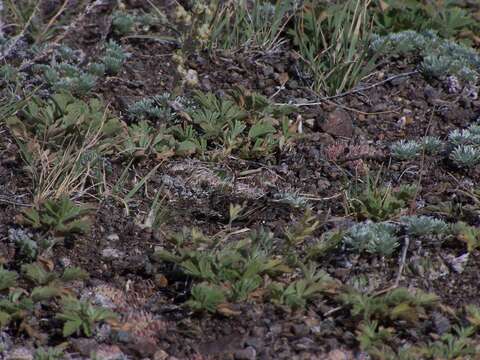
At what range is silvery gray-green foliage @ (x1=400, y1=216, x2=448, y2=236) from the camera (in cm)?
438

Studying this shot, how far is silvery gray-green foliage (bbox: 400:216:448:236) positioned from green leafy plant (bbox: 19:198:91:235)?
1526 mm

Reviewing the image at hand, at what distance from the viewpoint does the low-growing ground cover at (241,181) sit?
3.95 metres

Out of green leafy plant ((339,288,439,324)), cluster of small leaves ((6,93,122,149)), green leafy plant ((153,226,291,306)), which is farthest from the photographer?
cluster of small leaves ((6,93,122,149))

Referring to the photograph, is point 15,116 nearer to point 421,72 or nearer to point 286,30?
point 286,30

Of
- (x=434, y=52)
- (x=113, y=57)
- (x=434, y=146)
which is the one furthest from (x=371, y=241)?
(x=113, y=57)

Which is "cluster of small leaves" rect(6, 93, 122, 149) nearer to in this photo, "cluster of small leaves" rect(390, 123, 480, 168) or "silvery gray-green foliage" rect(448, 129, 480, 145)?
"cluster of small leaves" rect(390, 123, 480, 168)

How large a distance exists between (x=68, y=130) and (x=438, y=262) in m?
2.05

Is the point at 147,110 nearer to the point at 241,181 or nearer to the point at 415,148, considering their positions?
the point at 241,181

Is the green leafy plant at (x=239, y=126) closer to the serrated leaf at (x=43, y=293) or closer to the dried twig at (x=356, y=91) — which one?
the dried twig at (x=356, y=91)

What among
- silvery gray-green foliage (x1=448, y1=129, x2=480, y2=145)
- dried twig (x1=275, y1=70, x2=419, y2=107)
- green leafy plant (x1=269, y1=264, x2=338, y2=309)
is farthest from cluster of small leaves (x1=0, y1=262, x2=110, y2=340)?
silvery gray-green foliage (x1=448, y1=129, x2=480, y2=145)

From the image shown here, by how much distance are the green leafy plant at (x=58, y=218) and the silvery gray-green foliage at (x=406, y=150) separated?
1814mm

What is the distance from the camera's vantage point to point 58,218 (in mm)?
4367

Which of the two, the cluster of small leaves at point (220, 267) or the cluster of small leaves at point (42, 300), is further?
the cluster of small leaves at point (220, 267)

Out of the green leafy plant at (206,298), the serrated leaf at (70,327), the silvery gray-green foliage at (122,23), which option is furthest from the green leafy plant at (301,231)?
the silvery gray-green foliage at (122,23)
